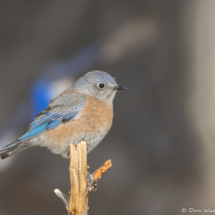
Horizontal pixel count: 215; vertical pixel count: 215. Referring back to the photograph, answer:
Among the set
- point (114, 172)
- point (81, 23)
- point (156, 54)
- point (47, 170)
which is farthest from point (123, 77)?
point (47, 170)

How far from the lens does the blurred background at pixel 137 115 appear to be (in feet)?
16.0

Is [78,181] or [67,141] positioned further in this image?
[67,141]

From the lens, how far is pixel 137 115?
16.4ft

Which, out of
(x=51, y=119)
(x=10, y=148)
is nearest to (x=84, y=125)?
(x=51, y=119)

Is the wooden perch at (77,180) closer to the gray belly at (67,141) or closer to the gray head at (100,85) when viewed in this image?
the gray belly at (67,141)

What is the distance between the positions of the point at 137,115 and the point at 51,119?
2506mm

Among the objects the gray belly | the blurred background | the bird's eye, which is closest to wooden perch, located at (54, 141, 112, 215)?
the gray belly

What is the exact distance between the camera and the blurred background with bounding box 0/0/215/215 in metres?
4.88

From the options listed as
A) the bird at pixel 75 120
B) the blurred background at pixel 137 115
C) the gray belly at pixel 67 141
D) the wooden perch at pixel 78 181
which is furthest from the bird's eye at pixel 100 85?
the blurred background at pixel 137 115

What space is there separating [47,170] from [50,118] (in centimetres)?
250

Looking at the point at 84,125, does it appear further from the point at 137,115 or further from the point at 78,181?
the point at 137,115

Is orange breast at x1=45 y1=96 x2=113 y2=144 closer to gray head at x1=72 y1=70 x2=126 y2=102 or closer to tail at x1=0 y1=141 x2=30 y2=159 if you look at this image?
gray head at x1=72 y1=70 x2=126 y2=102

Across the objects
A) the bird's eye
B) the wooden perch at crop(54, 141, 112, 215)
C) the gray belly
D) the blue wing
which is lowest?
the wooden perch at crop(54, 141, 112, 215)

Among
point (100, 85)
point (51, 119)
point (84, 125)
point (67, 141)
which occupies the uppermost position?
point (100, 85)
